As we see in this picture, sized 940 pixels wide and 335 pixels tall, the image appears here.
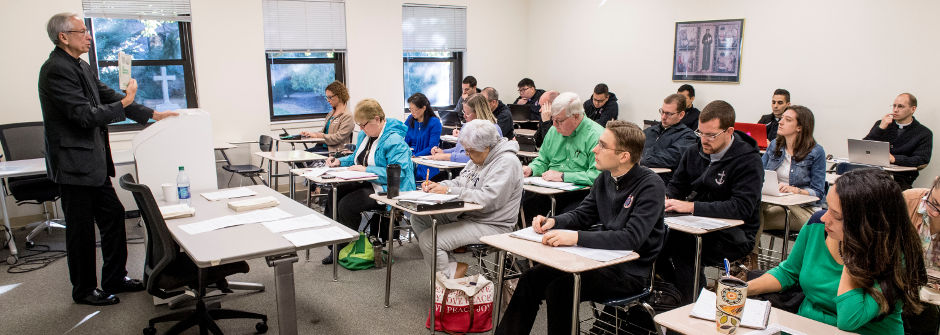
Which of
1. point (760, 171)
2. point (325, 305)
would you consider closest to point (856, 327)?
point (760, 171)

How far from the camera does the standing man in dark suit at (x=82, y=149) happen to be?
318 centimetres

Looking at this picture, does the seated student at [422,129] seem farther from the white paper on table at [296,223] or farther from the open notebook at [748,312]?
the open notebook at [748,312]

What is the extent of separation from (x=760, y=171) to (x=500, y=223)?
1386 mm

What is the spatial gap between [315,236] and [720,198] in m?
2.10

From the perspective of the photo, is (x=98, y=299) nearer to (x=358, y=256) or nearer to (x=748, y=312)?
(x=358, y=256)

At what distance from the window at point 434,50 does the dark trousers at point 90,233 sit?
16.6ft

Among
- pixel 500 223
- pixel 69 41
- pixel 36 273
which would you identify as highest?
pixel 69 41

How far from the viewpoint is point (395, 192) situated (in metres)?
3.45

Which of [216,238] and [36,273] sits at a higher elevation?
[216,238]

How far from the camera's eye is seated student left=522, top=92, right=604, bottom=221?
3957 millimetres

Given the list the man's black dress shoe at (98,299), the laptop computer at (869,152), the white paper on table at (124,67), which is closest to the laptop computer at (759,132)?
the laptop computer at (869,152)

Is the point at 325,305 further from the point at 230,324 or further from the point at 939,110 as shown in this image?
the point at 939,110

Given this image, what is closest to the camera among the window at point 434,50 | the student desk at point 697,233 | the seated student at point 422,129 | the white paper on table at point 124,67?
the student desk at point 697,233

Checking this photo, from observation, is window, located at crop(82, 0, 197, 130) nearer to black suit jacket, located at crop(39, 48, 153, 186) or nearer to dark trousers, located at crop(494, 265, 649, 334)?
black suit jacket, located at crop(39, 48, 153, 186)
